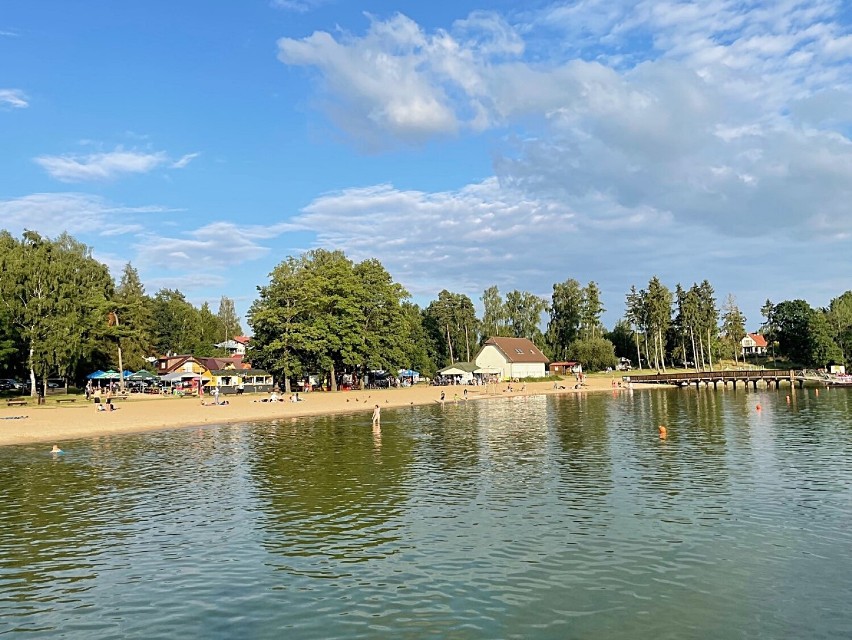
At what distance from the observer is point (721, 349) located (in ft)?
484

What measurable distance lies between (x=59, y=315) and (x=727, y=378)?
95.4 m

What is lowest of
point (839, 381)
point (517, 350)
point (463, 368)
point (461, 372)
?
point (839, 381)

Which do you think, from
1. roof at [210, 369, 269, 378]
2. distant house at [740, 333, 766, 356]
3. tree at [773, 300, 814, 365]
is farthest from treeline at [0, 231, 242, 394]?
distant house at [740, 333, 766, 356]

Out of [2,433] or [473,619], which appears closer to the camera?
[473,619]

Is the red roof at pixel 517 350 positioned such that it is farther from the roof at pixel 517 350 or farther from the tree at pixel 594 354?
the tree at pixel 594 354

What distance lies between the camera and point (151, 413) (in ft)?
190

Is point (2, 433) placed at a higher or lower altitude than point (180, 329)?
lower

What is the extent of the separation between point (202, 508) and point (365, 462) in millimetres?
10055

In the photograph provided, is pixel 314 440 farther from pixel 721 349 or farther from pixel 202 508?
pixel 721 349

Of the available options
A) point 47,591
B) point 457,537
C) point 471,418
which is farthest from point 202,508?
point 471,418

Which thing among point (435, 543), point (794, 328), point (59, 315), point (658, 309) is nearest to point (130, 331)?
point (59, 315)

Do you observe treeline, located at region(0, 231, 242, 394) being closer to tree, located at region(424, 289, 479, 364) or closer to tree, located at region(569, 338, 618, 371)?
tree, located at region(424, 289, 479, 364)

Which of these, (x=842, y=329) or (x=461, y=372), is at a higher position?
(x=842, y=329)

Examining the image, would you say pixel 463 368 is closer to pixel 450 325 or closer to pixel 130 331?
pixel 450 325
